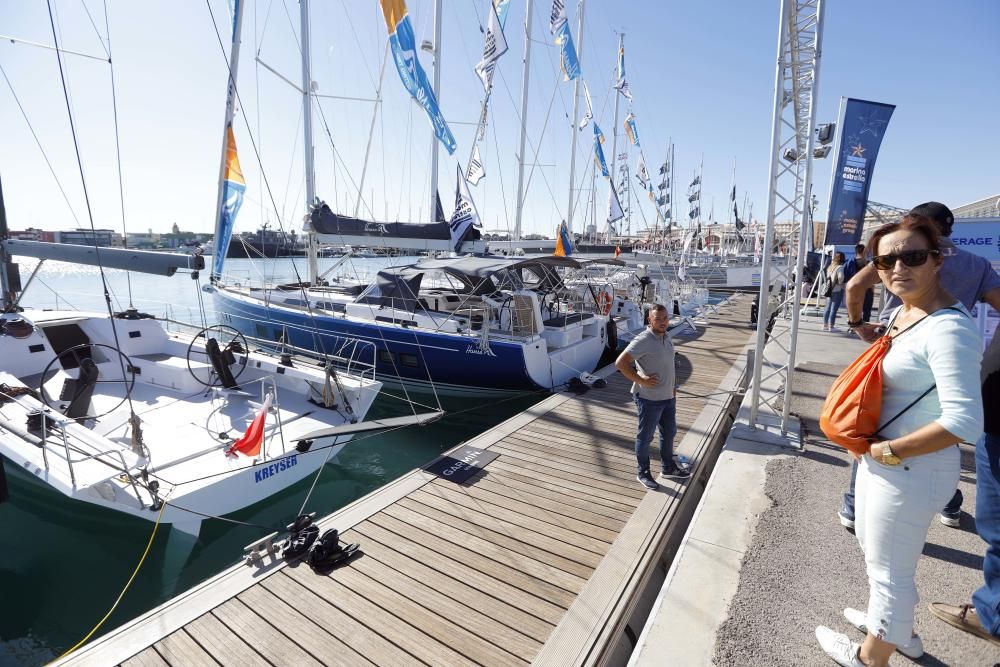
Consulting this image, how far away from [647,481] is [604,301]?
8.35m

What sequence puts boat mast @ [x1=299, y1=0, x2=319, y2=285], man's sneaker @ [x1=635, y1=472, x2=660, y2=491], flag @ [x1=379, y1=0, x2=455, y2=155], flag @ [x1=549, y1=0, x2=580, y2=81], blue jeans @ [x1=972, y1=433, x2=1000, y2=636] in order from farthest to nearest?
1. flag @ [x1=549, y1=0, x2=580, y2=81]
2. boat mast @ [x1=299, y1=0, x2=319, y2=285]
3. flag @ [x1=379, y1=0, x2=455, y2=155]
4. man's sneaker @ [x1=635, y1=472, x2=660, y2=491]
5. blue jeans @ [x1=972, y1=433, x2=1000, y2=636]

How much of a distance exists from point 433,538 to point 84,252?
228 inches

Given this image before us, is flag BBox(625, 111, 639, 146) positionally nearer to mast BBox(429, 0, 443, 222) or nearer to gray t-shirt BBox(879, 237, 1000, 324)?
mast BBox(429, 0, 443, 222)

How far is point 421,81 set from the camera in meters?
9.74

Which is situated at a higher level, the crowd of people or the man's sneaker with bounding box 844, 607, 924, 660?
the crowd of people

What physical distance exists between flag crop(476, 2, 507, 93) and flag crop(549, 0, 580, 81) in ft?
13.4

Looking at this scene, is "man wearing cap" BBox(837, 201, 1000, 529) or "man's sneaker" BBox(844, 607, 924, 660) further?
"man wearing cap" BBox(837, 201, 1000, 529)

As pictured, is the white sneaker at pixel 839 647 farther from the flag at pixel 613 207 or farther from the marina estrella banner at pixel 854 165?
the flag at pixel 613 207

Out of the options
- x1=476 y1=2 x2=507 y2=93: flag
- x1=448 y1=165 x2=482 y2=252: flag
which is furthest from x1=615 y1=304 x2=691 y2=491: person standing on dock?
x1=476 y1=2 x2=507 y2=93: flag

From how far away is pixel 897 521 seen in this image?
1634 mm

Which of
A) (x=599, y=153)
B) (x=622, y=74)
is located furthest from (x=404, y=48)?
(x=622, y=74)

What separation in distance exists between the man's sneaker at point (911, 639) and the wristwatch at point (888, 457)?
89cm

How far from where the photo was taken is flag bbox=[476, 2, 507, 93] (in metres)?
12.1

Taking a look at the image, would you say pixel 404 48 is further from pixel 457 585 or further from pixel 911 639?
pixel 911 639
